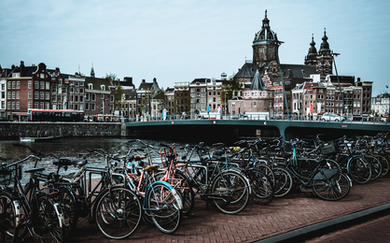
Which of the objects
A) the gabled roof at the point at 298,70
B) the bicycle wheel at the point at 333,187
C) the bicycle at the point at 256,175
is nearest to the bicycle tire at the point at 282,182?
the bicycle at the point at 256,175

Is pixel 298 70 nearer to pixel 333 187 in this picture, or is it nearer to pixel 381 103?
pixel 381 103

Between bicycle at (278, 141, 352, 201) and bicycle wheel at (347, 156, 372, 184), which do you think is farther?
bicycle wheel at (347, 156, 372, 184)

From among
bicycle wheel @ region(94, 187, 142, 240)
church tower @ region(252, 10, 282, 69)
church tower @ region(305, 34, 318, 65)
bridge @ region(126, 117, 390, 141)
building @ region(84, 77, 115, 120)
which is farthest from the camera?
church tower @ region(305, 34, 318, 65)

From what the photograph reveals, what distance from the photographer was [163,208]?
5.30 meters

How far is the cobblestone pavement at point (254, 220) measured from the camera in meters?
5.21

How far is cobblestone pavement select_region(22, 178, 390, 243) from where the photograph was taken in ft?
17.1

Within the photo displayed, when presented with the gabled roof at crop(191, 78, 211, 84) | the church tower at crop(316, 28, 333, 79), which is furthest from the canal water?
the church tower at crop(316, 28, 333, 79)

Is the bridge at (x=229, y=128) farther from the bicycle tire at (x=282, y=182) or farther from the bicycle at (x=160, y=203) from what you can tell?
the bicycle at (x=160, y=203)

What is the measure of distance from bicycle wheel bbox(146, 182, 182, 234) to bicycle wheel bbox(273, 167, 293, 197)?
9.80 ft

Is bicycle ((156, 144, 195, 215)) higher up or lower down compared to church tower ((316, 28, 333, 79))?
lower down

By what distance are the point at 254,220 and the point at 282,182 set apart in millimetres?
1905

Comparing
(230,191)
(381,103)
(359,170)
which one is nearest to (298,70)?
(381,103)

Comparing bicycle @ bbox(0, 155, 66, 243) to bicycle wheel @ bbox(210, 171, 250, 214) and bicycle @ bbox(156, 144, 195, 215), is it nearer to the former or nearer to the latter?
bicycle @ bbox(156, 144, 195, 215)

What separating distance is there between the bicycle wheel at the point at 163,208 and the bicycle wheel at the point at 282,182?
2986 millimetres
